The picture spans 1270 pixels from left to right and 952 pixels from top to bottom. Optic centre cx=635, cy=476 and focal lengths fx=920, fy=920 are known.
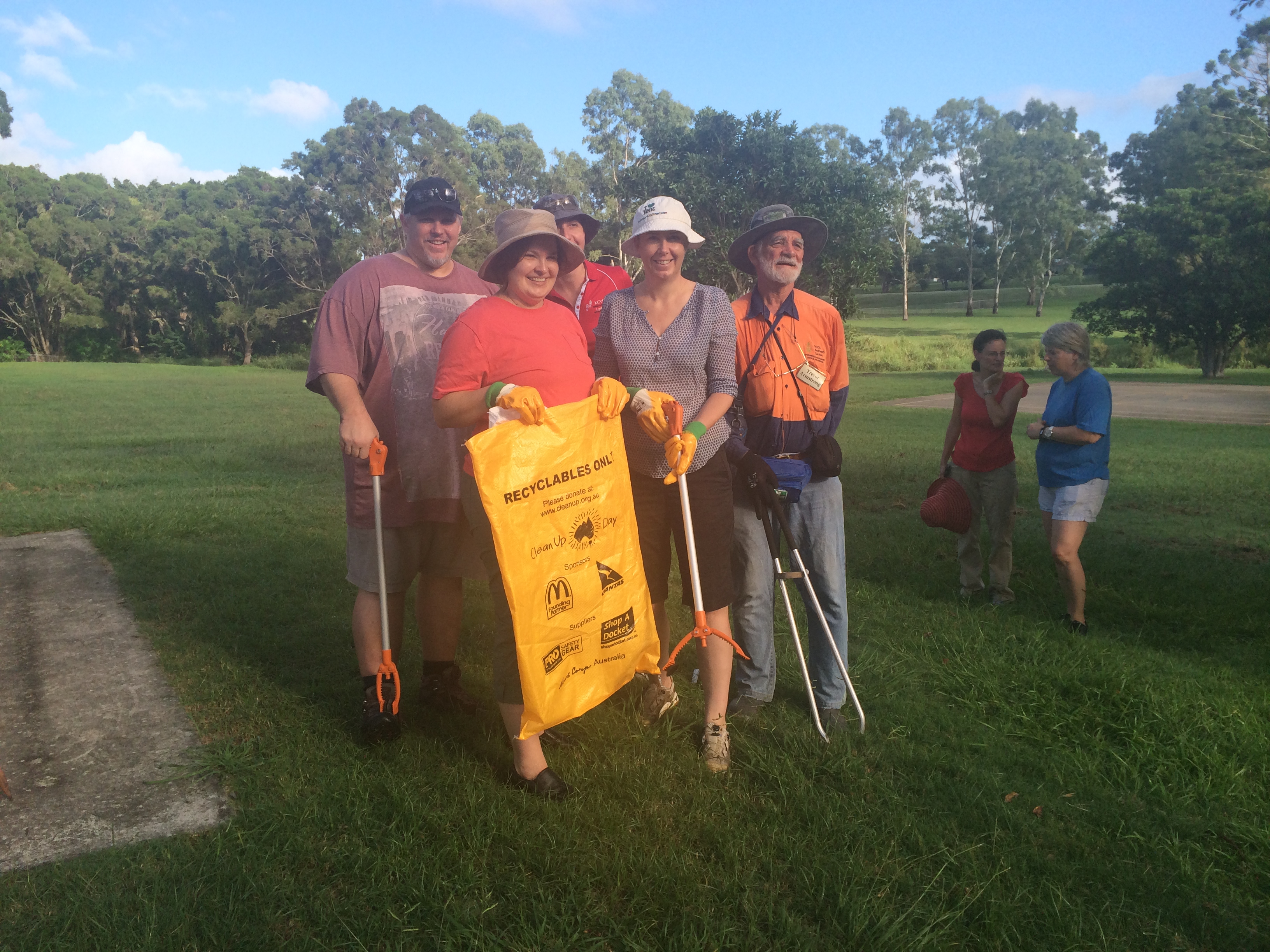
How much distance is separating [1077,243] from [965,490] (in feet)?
254

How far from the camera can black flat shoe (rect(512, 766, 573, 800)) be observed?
3.47 m

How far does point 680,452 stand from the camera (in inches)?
138

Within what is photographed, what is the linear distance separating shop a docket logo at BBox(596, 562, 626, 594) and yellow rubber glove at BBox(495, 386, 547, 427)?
62 cm

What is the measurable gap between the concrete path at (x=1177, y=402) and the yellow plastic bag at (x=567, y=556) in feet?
47.0

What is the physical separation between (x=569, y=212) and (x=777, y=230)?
1353mm

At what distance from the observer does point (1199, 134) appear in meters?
63.8

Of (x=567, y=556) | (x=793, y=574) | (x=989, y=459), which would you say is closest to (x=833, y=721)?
(x=793, y=574)

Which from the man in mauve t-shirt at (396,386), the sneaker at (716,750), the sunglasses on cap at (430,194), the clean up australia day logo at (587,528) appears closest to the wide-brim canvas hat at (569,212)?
the sunglasses on cap at (430,194)

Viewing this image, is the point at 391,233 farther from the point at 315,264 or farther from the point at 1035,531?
the point at 1035,531

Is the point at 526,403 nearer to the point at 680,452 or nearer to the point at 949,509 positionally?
the point at 680,452

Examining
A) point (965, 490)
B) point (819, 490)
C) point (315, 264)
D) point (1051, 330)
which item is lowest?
point (965, 490)

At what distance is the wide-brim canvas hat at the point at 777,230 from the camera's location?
4098 millimetres

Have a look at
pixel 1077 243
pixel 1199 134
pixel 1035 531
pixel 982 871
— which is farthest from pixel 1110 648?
pixel 1077 243

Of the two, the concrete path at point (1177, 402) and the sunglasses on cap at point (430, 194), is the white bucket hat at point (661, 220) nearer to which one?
the sunglasses on cap at point (430, 194)
